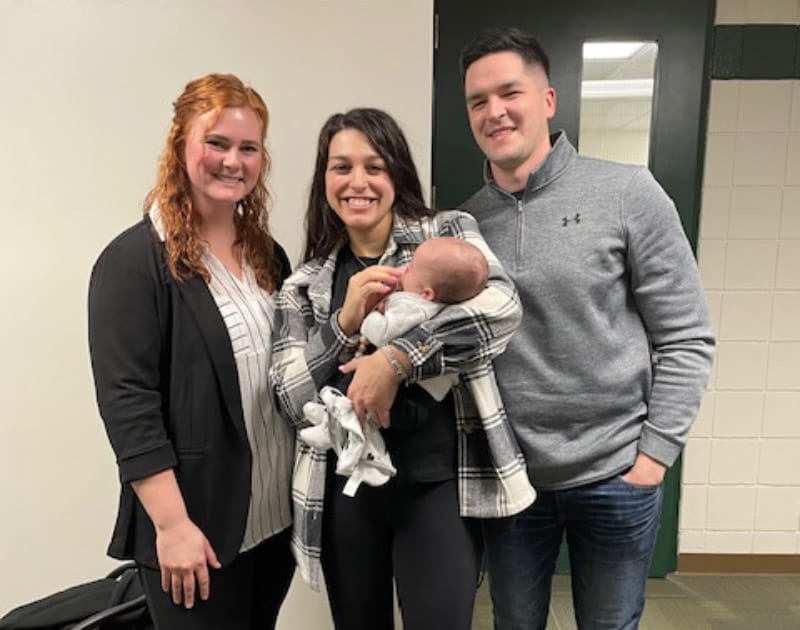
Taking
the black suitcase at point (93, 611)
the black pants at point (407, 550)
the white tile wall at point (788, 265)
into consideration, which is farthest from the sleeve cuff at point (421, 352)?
the white tile wall at point (788, 265)

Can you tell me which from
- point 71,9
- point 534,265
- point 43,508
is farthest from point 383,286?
point 43,508

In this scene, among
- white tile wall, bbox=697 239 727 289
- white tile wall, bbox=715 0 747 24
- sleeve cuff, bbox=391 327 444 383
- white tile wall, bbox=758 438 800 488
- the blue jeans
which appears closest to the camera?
sleeve cuff, bbox=391 327 444 383

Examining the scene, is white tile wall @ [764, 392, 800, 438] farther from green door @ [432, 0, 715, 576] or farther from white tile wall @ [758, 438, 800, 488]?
green door @ [432, 0, 715, 576]

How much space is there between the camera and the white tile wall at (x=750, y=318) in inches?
96.9

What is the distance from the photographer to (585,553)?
1338mm

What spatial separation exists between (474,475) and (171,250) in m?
0.69

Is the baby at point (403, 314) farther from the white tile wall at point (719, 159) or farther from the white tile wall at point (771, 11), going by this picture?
the white tile wall at point (771, 11)

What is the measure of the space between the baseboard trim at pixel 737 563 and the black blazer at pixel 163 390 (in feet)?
7.22

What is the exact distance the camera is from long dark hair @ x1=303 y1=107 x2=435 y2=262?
4.03ft

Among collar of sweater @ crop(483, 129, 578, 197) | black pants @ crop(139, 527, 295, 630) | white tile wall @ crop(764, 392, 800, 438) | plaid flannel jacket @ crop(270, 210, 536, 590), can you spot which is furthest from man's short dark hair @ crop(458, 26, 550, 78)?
white tile wall @ crop(764, 392, 800, 438)

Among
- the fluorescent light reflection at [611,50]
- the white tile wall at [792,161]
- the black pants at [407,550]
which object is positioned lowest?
the black pants at [407,550]

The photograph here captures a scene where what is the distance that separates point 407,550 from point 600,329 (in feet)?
1.85

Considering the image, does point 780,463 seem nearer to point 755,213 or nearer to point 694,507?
point 694,507

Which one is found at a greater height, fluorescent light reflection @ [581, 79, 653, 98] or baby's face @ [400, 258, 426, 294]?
fluorescent light reflection @ [581, 79, 653, 98]
